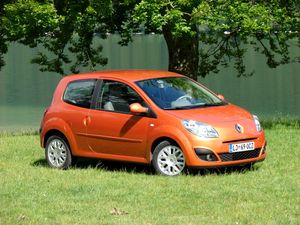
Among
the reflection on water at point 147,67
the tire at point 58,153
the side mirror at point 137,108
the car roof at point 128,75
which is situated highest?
the car roof at point 128,75

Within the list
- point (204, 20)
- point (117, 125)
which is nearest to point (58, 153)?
point (117, 125)

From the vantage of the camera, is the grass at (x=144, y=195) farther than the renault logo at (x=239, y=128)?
No

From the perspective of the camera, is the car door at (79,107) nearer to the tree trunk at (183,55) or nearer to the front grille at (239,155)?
the front grille at (239,155)

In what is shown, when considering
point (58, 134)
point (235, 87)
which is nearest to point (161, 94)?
point (58, 134)

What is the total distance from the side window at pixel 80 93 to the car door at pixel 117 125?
22cm

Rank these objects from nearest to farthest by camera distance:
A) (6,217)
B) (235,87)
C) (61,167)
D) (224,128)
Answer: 1. (6,217)
2. (224,128)
3. (61,167)
4. (235,87)

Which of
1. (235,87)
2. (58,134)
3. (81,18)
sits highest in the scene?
(81,18)

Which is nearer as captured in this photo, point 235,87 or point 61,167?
point 61,167

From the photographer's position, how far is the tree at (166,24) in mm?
19172

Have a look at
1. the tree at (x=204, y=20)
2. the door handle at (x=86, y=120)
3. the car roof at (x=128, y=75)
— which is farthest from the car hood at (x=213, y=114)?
the tree at (x=204, y=20)

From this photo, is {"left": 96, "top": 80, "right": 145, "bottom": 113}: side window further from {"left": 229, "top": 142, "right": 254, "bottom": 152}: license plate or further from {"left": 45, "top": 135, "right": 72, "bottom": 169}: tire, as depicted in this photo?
{"left": 229, "top": 142, "right": 254, "bottom": 152}: license plate

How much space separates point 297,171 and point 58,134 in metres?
3.91

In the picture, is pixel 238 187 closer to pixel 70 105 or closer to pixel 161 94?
pixel 161 94

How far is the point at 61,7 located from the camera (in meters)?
21.5
